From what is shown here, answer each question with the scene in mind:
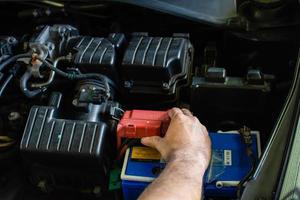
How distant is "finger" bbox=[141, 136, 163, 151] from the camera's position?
49.9 inches

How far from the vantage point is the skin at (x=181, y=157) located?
1.10 meters

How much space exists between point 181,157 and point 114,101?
1.13ft

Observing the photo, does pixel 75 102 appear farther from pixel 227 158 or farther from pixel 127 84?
pixel 227 158

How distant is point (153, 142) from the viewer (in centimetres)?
128

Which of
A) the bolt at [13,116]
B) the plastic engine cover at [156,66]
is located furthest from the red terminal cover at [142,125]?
the bolt at [13,116]

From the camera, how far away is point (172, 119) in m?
1.30

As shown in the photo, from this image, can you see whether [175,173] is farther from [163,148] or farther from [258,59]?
[258,59]

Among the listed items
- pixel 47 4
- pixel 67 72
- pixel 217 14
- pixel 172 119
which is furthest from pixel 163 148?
pixel 47 4

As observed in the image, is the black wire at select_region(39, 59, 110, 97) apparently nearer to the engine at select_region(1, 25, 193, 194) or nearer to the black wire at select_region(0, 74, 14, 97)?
the engine at select_region(1, 25, 193, 194)

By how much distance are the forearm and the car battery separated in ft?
0.21

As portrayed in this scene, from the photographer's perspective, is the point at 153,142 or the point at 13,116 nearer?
the point at 153,142

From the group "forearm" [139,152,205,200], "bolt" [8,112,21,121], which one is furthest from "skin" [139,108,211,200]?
"bolt" [8,112,21,121]

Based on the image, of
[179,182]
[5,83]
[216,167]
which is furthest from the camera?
[5,83]

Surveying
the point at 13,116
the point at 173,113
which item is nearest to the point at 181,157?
the point at 173,113
